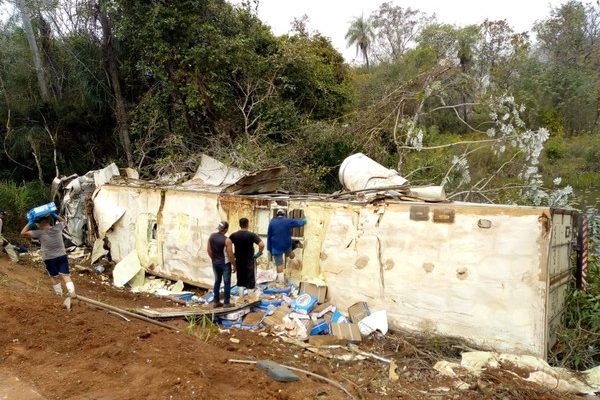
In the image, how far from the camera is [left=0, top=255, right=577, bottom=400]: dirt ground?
4.64 metres

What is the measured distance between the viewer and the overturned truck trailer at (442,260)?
644 cm

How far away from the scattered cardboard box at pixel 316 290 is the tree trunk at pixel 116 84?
10867 millimetres

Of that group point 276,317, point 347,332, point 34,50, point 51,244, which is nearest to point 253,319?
point 276,317

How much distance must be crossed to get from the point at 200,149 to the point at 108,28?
5.99 metres

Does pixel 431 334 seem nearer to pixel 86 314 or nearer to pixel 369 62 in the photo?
pixel 86 314

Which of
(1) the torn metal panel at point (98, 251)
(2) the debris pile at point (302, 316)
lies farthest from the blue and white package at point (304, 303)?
(1) the torn metal panel at point (98, 251)

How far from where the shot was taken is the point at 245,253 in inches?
324

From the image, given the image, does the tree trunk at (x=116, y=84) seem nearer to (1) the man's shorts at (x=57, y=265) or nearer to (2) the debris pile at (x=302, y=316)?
(1) the man's shorts at (x=57, y=265)

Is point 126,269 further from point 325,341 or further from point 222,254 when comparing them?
point 325,341

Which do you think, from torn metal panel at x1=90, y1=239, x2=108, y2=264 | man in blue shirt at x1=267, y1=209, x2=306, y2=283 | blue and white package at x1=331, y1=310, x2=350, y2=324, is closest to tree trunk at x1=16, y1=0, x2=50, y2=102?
torn metal panel at x1=90, y1=239, x2=108, y2=264

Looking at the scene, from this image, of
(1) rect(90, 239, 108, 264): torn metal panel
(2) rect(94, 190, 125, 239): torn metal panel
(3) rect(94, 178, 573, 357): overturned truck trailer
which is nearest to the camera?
(3) rect(94, 178, 573, 357): overturned truck trailer

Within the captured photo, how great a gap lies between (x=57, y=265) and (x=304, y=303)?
13.4ft

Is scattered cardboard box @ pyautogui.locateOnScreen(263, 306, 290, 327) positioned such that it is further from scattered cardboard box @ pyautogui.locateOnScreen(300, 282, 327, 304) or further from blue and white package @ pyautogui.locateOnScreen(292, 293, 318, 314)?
scattered cardboard box @ pyautogui.locateOnScreen(300, 282, 327, 304)

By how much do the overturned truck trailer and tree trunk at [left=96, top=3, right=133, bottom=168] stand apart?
9.04 metres
